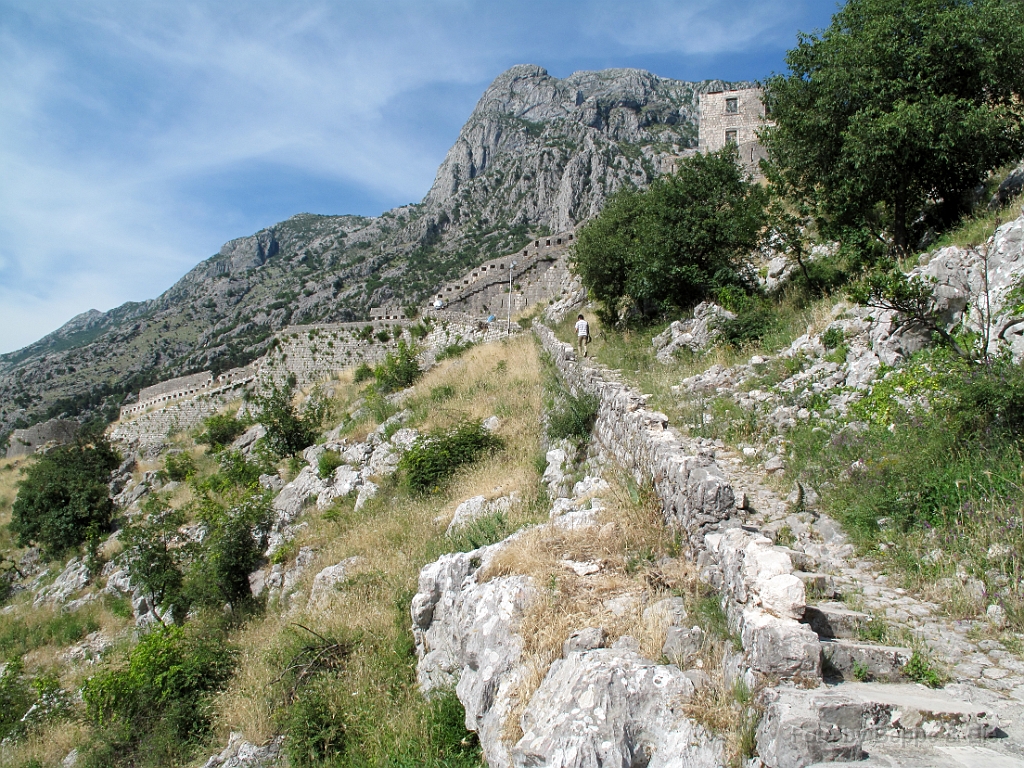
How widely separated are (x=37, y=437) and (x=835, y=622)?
50.2 metres

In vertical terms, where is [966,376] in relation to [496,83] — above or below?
below

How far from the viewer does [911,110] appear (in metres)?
8.31

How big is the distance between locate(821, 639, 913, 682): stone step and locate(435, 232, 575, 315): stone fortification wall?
25168 mm

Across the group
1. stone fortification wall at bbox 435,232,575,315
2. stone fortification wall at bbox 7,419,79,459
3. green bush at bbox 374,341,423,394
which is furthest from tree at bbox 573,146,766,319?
stone fortification wall at bbox 7,419,79,459

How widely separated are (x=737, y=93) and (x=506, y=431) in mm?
27264

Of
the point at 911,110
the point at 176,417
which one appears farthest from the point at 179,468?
the point at 911,110

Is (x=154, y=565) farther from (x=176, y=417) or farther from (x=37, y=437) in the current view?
(x=37, y=437)

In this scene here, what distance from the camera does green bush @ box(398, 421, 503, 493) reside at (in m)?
10.2

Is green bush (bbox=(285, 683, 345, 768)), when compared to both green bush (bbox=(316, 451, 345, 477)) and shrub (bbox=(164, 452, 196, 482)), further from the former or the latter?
shrub (bbox=(164, 452, 196, 482))

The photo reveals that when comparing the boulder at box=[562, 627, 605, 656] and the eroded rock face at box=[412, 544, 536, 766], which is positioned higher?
the boulder at box=[562, 627, 605, 656]

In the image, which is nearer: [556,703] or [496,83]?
[556,703]

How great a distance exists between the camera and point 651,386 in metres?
9.11

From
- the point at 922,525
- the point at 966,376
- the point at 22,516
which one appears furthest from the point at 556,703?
the point at 22,516

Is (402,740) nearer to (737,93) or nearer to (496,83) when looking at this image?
(737,93)
